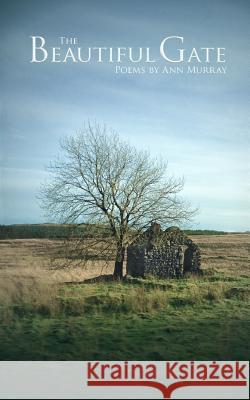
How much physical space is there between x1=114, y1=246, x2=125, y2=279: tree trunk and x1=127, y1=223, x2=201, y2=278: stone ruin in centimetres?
28

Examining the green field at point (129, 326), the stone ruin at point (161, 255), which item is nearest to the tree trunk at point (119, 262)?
the stone ruin at point (161, 255)

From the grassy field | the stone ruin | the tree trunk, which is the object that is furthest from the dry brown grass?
the grassy field

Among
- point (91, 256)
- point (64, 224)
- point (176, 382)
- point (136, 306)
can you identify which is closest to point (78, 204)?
point (64, 224)

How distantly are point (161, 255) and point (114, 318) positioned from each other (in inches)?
193

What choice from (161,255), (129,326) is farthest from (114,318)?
(161,255)

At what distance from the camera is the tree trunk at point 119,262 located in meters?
11.6

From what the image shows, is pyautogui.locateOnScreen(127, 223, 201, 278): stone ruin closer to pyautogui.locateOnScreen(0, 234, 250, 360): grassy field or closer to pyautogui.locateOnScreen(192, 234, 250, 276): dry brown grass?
pyautogui.locateOnScreen(0, 234, 250, 360): grassy field

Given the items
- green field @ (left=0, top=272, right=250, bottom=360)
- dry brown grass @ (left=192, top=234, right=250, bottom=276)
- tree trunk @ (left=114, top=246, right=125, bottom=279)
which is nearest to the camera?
green field @ (left=0, top=272, right=250, bottom=360)

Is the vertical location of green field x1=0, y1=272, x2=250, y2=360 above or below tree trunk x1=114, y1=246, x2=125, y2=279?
below

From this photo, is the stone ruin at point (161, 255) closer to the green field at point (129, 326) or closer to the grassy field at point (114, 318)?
the grassy field at point (114, 318)

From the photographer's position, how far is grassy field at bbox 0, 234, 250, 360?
19.6 ft

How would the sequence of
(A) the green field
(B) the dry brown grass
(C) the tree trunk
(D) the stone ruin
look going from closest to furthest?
(A) the green field < (C) the tree trunk < (D) the stone ruin < (B) the dry brown grass

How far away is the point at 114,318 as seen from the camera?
7418 millimetres

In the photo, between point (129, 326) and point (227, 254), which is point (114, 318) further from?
point (227, 254)
